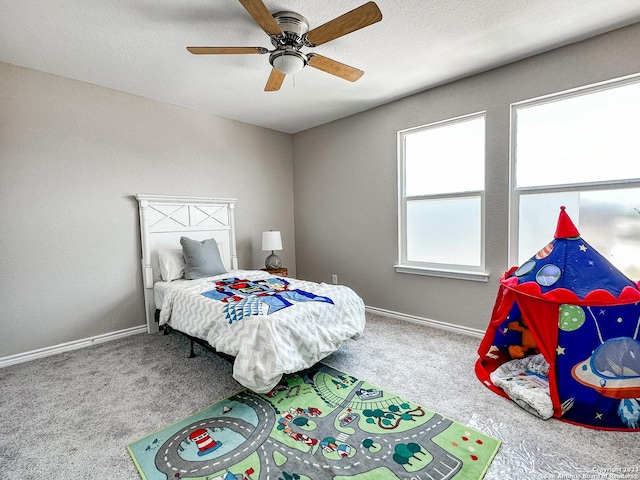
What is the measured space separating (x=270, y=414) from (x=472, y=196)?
2746 mm

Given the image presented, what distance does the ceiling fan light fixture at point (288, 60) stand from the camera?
83.8 inches

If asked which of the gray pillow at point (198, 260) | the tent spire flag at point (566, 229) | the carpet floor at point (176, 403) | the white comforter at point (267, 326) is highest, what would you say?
the tent spire flag at point (566, 229)

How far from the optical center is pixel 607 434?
5.37 feet

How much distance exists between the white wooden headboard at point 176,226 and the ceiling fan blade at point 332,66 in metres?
2.30

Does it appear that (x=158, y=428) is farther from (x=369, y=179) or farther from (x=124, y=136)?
(x=369, y=179)

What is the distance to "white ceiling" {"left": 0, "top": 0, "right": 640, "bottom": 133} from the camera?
200 cm

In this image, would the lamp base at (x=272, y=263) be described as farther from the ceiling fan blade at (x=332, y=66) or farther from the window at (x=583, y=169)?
the window at (x=583, y=169)

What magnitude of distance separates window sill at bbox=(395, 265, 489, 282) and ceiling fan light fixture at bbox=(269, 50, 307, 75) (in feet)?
7.96

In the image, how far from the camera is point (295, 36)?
2.09 metres

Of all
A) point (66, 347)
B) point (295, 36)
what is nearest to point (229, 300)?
point (66, 347)

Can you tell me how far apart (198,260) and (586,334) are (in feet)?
10.9

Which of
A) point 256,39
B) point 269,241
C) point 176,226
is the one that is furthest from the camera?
point 269,241

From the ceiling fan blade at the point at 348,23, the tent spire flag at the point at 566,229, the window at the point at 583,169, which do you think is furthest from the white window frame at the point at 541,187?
the ceiling fan blade at the point at 348,23

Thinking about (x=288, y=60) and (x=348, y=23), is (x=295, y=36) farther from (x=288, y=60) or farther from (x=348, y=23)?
(x=348, y=23)
